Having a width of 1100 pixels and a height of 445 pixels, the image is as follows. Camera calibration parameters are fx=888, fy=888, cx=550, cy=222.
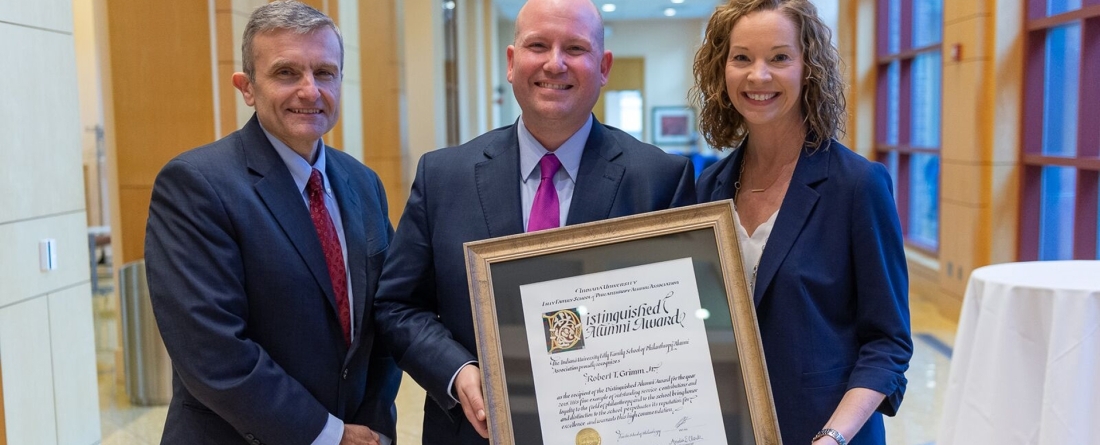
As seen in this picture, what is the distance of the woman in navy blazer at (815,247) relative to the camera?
1741mm

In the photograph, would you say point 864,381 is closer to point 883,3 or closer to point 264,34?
point 264,34

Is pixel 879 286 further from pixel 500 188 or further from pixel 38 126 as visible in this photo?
pixel 38 126

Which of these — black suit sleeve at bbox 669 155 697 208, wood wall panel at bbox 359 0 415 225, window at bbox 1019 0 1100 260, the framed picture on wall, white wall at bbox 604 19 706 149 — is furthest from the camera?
the framed picture on wall

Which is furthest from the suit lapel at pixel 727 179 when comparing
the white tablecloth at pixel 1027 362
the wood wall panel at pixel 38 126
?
the wood wall panel at pixel 38 126

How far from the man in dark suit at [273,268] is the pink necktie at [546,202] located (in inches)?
17.0

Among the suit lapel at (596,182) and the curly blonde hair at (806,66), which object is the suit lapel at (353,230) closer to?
the suit lapel at (596,182)

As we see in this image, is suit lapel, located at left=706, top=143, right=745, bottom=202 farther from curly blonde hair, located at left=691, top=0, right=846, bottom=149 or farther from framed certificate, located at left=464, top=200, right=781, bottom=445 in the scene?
framed certificate, located at left=464, top=200, right=781, bottom=445

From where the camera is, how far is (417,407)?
17.3ft

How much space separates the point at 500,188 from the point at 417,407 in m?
3.69

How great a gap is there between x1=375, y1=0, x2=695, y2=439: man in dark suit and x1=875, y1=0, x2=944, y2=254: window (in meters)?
8.13

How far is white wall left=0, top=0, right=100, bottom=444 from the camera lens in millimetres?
3158

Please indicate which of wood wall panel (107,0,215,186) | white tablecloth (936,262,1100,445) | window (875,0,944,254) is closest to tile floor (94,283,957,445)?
wood wall panel (107,0,215,186)

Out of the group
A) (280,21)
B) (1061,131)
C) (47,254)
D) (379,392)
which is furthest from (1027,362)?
(1061,131)

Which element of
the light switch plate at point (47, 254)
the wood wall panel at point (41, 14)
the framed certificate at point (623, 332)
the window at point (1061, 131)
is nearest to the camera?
the framed certificate at point (623, 332)
